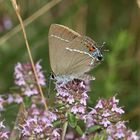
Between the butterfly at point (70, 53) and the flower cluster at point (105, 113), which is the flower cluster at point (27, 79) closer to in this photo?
the butterfly at point (70, 53)

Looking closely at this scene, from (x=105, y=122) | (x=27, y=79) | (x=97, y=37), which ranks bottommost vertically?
(x=105, y=122)

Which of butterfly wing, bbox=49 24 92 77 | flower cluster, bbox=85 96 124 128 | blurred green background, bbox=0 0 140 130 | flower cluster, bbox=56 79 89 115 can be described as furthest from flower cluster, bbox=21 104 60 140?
blurred green background, bbox=0 0 140 130

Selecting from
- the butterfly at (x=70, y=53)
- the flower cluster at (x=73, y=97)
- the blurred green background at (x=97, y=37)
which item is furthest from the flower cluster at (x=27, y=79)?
the blurred green background at (x=97, y=37)

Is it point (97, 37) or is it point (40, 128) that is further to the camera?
point (97, 37)

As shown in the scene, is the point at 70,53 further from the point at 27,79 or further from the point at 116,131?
the point at 116,131

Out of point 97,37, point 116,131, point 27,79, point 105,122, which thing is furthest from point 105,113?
point 97,37

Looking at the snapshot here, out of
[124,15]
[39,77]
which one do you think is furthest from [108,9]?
[39,77]
